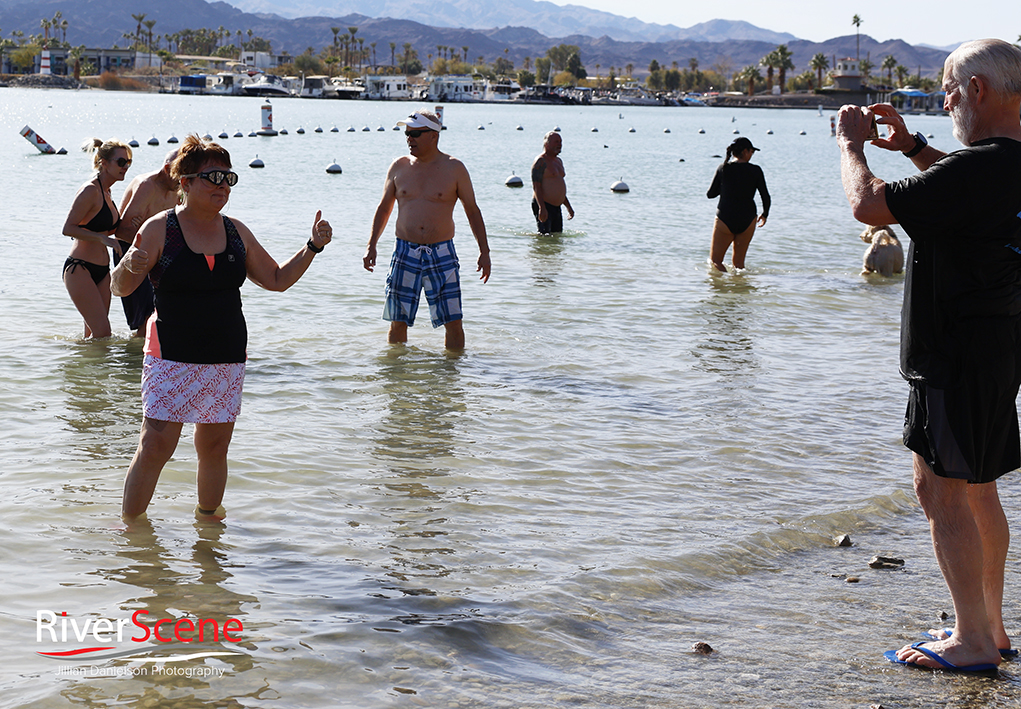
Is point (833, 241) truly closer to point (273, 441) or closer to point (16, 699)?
point (273, 441)

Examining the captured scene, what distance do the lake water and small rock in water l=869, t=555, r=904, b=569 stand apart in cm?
8

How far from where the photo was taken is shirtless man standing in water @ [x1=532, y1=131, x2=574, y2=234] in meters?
15.9

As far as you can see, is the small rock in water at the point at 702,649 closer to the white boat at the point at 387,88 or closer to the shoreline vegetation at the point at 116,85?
the white boat at the point at 387,88

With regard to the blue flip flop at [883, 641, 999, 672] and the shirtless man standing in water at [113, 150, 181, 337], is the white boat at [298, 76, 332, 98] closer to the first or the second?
the shirtless man standing in water at [113, 150, 181, 337]

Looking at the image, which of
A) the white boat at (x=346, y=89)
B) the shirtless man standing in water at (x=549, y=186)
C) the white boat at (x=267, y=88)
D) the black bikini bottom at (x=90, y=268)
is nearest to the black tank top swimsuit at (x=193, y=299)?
the black bikini bottom at (x=90, y=268)

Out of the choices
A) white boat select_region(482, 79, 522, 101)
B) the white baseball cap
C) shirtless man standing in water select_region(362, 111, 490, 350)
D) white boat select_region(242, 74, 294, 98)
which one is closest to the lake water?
shirtless man standing in water select_region(362, 111, 490, 350)

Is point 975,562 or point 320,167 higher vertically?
point 320,167

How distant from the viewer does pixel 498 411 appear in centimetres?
732

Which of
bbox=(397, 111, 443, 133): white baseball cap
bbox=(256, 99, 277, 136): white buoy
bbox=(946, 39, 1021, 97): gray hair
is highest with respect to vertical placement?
bbox=(256, 99, 277, 136): white buoy

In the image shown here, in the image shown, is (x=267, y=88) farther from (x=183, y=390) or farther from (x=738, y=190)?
(x=183, y=390)

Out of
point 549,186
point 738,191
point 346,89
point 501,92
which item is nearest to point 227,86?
point 346,89

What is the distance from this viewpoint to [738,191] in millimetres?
12344

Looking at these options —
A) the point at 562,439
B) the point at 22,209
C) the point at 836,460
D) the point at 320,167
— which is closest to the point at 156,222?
the point at 562,439

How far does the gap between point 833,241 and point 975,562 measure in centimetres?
1692
